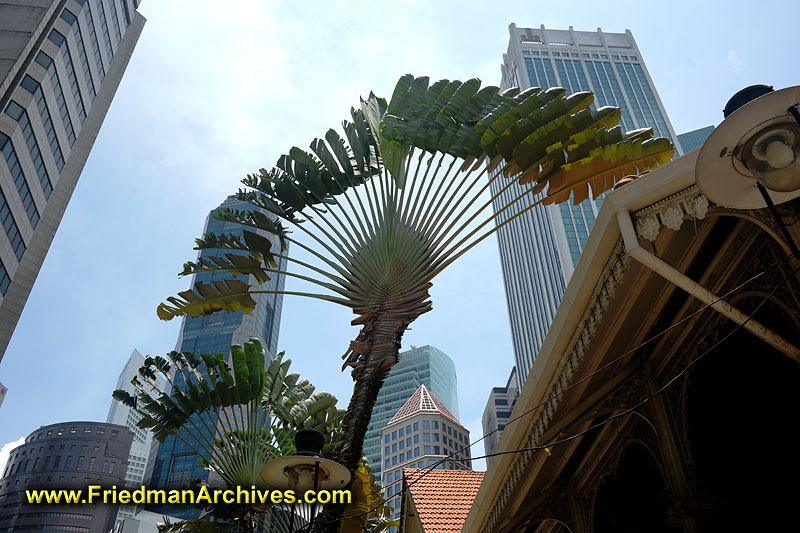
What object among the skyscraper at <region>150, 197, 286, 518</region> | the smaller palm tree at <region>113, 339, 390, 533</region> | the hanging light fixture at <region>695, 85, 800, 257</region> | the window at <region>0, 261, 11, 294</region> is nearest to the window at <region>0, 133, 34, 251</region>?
the window at <region>0, 261, 11, 294</region>

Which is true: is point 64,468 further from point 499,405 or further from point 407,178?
point 407,178

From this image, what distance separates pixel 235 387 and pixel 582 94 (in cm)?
853

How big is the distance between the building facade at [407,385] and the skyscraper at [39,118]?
4664 inches

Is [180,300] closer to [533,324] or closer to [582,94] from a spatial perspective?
[582,94]

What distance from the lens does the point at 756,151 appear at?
274 cm

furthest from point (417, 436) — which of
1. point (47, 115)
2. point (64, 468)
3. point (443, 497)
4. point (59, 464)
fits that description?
point (443, 497)

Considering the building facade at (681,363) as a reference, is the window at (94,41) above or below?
above

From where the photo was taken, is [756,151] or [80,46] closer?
[756,151]

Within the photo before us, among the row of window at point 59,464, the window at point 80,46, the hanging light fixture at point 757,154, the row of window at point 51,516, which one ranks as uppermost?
the window at point 80,46

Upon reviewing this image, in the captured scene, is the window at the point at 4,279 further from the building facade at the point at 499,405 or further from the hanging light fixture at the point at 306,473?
the building facade at the point at 499,405

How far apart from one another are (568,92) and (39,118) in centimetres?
8175

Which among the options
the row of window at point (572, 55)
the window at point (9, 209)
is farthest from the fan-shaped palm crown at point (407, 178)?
the row of window at point (572, 55)

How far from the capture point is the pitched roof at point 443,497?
474 inches

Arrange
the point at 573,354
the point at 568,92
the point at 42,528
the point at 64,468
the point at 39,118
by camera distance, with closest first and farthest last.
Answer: the point at 573,354
the point at 39,118
the point at 568,92
the point at 42,528
the point at 64,468
